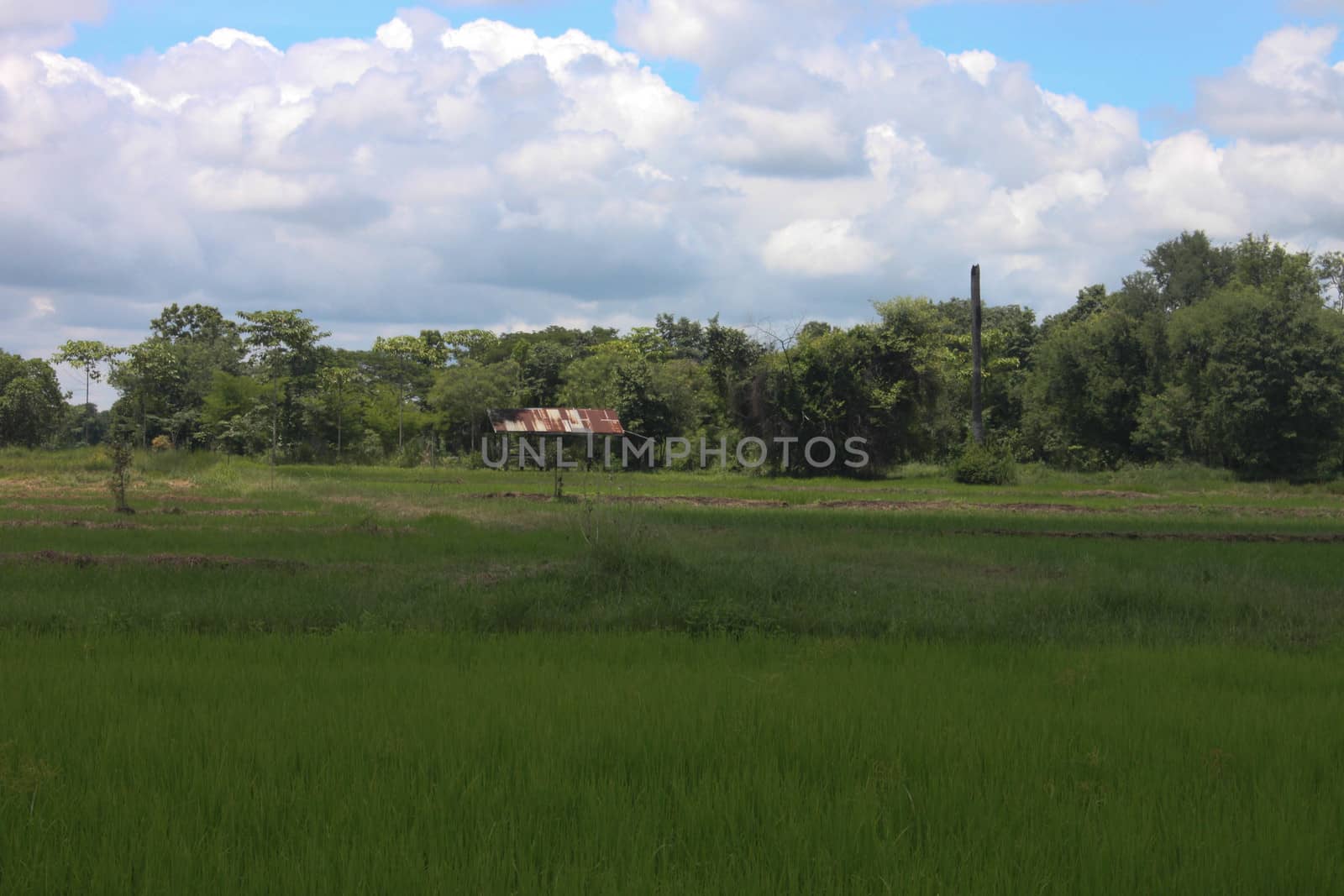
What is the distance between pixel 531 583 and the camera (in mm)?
10648

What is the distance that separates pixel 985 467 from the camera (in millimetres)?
34438

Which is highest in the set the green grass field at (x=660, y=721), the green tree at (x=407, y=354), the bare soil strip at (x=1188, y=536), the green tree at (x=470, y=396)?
the green tree at (x=407, y=354)

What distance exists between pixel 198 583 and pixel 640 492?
19096mm

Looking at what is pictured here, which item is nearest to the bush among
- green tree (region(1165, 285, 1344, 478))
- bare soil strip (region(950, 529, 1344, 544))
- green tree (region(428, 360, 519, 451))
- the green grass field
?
green tree (region(1165, 285, 1344, 478))

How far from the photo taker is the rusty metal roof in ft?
156

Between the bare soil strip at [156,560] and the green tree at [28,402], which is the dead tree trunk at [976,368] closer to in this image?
the bare soil strip at [156,560]

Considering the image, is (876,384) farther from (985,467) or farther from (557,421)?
(557,421)

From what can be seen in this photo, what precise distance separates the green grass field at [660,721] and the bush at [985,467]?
68.3 ft

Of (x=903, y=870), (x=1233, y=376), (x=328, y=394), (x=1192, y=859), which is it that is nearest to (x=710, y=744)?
(x=903, y=870)

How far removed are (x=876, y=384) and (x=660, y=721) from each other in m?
35.2

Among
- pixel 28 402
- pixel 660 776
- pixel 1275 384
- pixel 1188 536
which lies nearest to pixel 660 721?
pixel 660 776

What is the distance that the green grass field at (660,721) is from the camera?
381 cm

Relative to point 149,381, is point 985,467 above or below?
below

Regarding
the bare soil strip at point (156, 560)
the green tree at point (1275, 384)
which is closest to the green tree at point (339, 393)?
the bare soil strip at point (156, 560)
